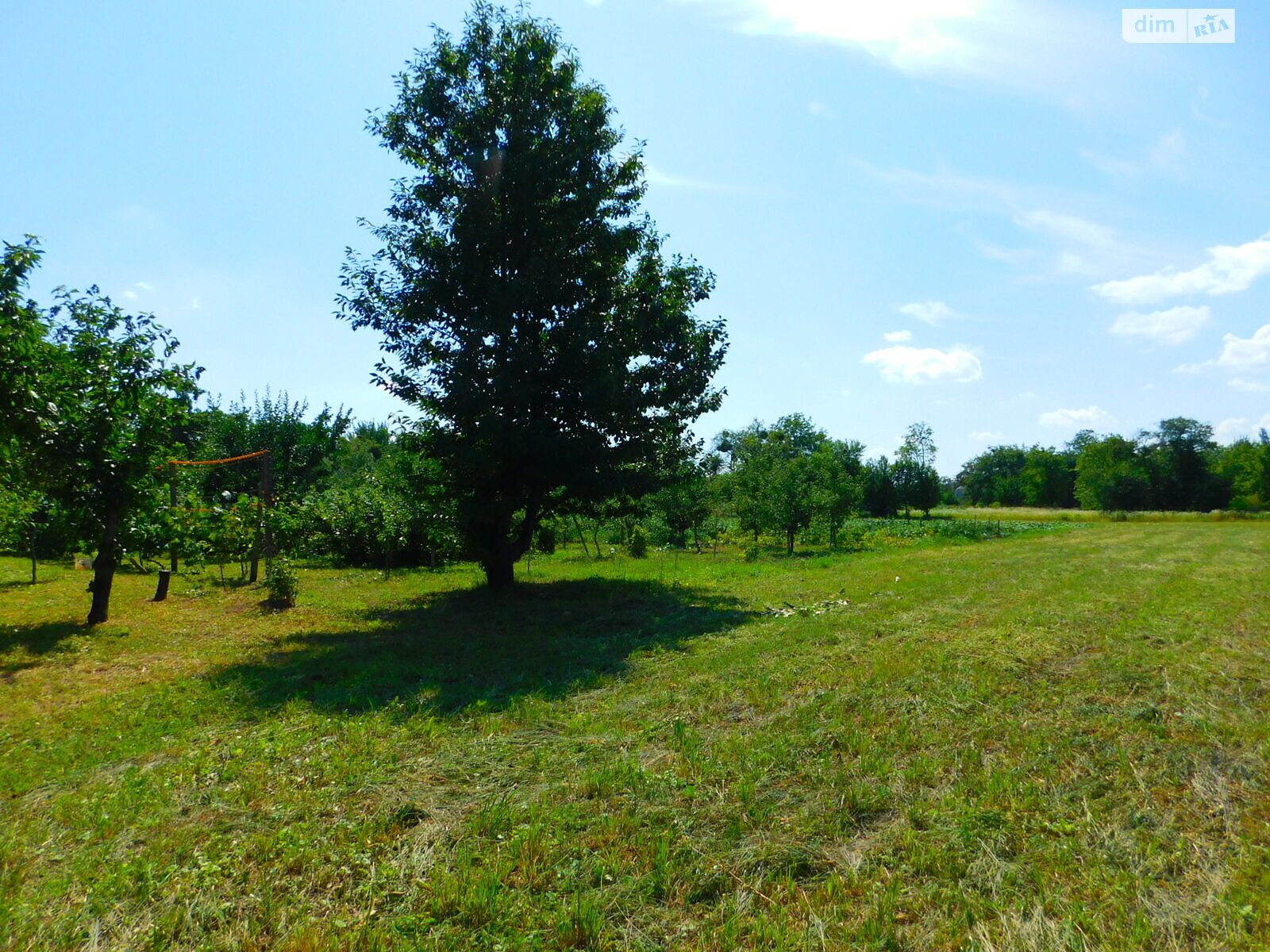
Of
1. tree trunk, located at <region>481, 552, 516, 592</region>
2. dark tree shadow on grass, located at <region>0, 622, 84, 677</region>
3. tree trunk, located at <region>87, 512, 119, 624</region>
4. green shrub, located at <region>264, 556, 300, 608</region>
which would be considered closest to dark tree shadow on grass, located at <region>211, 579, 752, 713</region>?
tree trunk, located at <region>481, 552, 516, 592</region>

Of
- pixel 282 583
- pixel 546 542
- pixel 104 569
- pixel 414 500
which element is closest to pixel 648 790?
pixel 104 569

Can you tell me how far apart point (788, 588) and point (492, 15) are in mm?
13833

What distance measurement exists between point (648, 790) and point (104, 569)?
10890 millimetres

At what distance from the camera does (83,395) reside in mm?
10383

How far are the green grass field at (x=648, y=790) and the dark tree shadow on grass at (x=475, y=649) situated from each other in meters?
0.09

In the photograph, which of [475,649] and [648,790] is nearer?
[648,790]

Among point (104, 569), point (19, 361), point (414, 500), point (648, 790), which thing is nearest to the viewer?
point (648, 790)

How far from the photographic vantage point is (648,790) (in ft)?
15.4

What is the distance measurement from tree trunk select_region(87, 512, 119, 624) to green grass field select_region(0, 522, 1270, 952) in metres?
0.60

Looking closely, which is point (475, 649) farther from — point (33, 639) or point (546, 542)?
point (546, 542)

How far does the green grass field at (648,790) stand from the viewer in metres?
3.32

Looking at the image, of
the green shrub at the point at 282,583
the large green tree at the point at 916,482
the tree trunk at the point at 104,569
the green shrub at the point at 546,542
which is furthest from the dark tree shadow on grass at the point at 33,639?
the large green tree at the point at 916,482

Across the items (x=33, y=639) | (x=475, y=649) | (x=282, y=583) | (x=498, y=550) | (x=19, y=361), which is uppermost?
(x=19, y=361)

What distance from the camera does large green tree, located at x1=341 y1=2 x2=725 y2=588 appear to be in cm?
1324
